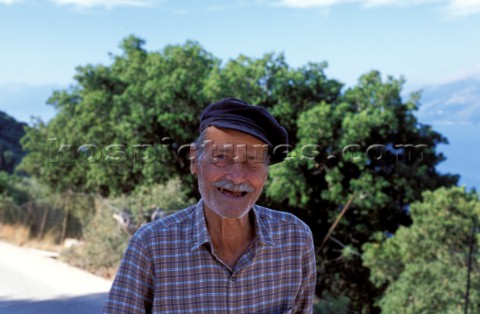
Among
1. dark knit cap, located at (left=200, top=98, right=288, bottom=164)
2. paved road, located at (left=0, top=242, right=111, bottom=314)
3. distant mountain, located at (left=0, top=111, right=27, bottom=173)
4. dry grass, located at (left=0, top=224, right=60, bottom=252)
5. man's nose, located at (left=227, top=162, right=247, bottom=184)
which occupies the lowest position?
paved road, located at (left=0, top=242, right=111, bottom=314)

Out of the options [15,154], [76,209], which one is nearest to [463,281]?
[76,209]

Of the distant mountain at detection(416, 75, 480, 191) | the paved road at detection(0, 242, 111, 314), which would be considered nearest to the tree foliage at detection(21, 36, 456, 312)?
the distant mountain at detection(416, 75, 480, 191)

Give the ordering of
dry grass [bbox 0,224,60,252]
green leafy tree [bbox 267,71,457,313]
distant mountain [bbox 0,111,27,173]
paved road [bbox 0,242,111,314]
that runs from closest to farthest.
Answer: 1. paved road [bbox 0,242,111,314]
2. dry grass [bbox 0,224,60,252]
3. green leafy tree [bbox 267,71,457,313]
4. distant mountain [bbox 0,111,27,173]

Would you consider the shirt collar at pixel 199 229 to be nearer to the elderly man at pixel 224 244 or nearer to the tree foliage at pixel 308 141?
the elderly man at pixel 224 244

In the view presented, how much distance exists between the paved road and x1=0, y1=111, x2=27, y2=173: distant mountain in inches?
625

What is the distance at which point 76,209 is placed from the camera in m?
10.6

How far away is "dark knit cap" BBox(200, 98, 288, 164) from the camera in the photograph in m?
1.44

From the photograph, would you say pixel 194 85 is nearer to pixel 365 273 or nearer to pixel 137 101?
pixel 137 101

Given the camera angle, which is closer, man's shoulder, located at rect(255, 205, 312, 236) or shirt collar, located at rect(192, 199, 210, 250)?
shirt collar, located at rect(192, 199, 210, 250)

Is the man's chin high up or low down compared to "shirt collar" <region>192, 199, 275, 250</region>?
up

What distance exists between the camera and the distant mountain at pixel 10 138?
24586mm

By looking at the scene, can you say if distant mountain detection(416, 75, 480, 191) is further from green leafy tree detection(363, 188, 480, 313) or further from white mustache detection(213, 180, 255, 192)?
white mustache detection(213, 180, 255, 192)

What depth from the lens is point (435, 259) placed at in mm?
8945

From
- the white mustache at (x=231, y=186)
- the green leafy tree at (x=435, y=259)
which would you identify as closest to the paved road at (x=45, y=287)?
the green leafy tree at (x=435, y=259)
